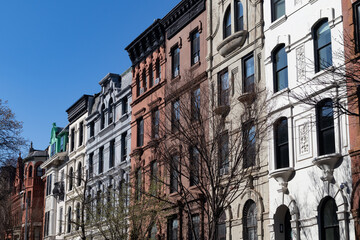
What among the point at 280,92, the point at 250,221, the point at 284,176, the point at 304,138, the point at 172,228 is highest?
the point at 280,92

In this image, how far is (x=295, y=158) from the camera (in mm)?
24859

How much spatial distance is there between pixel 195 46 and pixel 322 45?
12.0m

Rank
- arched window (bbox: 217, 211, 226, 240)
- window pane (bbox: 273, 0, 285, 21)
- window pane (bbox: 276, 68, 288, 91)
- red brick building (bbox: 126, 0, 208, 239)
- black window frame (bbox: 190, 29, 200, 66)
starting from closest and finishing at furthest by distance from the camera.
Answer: window pane (bbox: 276, 68, 288, 91), window pane (bbox: 273, 0, 285, 21), arched window (bbox: 217, 211, 226, 240), red brick building (bbox: 126, 0, 208, 239), black window frame (bbox: 190, 29, 200, 66)

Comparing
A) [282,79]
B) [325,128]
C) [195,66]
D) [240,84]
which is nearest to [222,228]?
[240,84]

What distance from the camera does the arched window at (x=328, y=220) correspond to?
22.5 m

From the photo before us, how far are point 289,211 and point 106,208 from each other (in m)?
12.5

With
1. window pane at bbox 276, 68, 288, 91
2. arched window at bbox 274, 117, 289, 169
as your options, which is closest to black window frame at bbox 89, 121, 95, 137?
window pane at bbox 276, 68, 288, 91

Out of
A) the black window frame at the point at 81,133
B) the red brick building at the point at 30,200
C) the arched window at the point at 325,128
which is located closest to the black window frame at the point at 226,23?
the arched window at the point at 325,128

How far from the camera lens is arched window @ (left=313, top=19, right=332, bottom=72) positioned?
78.1 ft

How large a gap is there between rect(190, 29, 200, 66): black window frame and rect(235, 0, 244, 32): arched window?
13.8 feet

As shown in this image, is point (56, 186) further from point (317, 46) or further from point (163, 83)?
point (317, 46)

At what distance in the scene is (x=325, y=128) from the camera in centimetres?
2339

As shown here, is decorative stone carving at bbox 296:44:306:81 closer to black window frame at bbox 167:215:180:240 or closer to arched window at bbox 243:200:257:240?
arched window at bbox 243:200:257:240

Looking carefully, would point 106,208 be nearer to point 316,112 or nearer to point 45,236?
point 316,112
